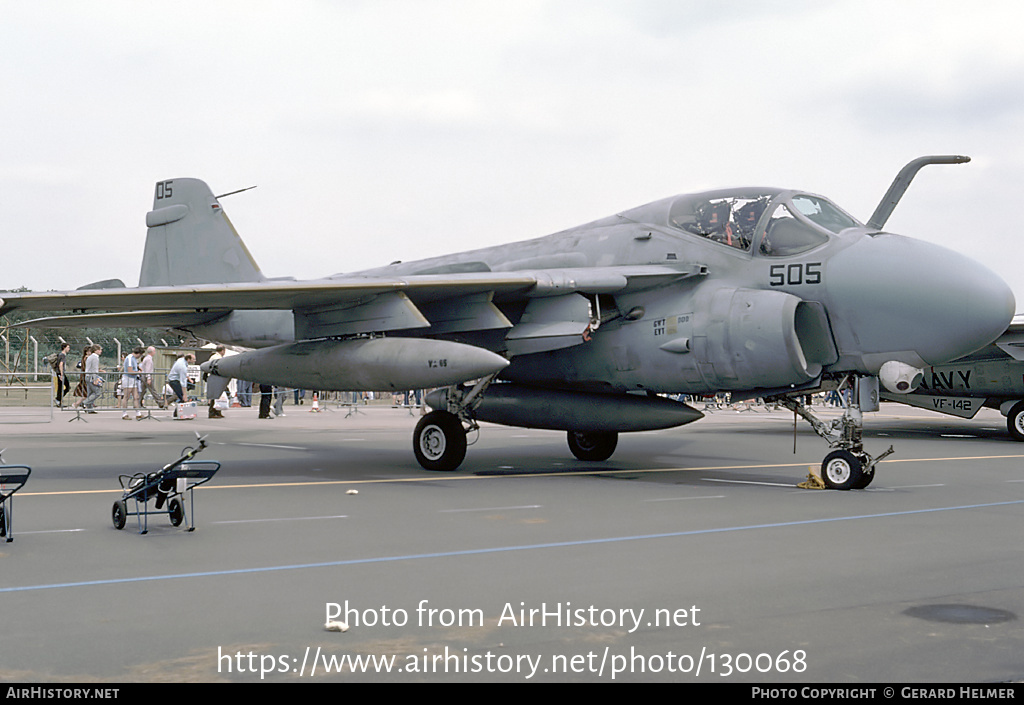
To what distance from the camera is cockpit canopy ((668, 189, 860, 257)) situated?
Answer: 395 inches

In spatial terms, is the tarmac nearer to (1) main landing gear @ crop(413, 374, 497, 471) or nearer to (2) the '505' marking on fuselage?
(1) main landing gear @ crop(413, 374, 497, 471)

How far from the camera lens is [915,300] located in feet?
30.2

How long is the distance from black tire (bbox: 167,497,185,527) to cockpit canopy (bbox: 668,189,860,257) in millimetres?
6445

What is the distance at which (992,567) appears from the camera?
18.6ft

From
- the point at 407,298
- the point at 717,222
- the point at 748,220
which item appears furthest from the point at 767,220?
the point at 407,298

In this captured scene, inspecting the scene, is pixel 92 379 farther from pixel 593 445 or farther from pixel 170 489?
pixel 170 489

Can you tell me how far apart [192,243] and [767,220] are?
9931mm

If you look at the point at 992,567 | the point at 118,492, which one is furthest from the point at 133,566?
the point at 992,567

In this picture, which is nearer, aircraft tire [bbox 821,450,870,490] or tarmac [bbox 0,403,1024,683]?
tarmac [bbox 0,403,1024,683]

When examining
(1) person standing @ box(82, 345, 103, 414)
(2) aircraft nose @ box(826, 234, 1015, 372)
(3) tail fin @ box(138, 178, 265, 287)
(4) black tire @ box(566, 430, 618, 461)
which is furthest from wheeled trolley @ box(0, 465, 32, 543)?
(1) person standing @ box(82, 345, 103, 414)

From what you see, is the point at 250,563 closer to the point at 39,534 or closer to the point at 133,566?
the point at 133,566

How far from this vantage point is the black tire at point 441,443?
11555 millimetres

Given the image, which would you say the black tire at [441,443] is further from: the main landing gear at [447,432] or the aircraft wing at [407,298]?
the aircraft wing at [407,298]

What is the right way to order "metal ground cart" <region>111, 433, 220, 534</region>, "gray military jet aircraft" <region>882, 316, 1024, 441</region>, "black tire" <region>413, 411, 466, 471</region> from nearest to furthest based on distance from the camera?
"metal ground cart" <region>111, 433, 220, 534</region> < "black tire" <region>413, 411, 466, 471</region> < "gray military jet aircraft" <region>882, 316, 1024, 441</region>
